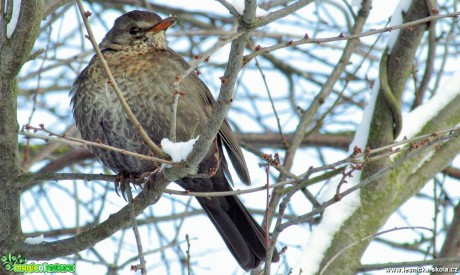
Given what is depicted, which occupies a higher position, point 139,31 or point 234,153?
point 139,31

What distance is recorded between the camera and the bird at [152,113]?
4066mm

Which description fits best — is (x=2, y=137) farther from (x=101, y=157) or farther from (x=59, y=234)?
(x=59, y=234)

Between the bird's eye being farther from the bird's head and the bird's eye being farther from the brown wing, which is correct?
the brown wing

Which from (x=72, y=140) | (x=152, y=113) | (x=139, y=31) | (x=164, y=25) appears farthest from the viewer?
(x=139, y=31)

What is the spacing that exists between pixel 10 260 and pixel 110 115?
1.06 m

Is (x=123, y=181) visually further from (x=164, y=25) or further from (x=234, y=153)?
(x=164, y=25)

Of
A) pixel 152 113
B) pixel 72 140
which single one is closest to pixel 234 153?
pixel 152 113

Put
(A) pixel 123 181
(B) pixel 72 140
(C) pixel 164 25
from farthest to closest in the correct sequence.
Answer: (C) pixel 164 25
(A) pixel 123 181
(B) pixel 72 140

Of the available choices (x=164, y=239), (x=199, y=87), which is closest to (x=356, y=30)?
(x=199, y=87)

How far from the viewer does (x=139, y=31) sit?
15.4ft

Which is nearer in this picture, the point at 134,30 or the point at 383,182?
the point at 383,182

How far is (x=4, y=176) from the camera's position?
135 inches

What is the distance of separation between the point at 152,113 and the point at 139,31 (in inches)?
36.0

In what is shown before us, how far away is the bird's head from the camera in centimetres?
462
